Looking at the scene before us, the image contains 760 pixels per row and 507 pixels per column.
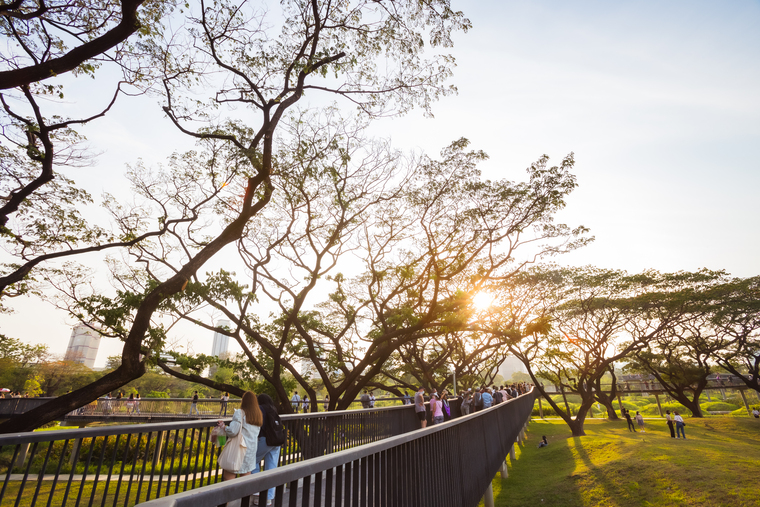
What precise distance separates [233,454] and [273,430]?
71cm

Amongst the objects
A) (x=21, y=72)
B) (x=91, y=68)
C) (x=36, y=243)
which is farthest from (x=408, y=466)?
(x=36, y=243)

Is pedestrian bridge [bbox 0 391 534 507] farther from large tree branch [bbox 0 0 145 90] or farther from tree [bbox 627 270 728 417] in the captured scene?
tree [bbox 627 270 728 417]

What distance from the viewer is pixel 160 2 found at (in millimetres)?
7320

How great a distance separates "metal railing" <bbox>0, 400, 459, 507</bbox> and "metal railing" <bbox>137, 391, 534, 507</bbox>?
1623 millimetres

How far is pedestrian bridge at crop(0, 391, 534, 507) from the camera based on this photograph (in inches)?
69.7

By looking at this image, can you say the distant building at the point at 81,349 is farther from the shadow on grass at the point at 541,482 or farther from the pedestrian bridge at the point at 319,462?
the pedestrian bridge at the point at 319,462

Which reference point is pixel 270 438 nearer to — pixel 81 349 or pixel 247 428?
pixel 247 428

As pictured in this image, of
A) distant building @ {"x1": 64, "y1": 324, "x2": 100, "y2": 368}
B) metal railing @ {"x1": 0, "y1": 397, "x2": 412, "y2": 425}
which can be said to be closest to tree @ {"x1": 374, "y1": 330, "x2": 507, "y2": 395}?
metal railing @ {"x1": 0, "y1": 397, "x2": 412, "y2": 425}

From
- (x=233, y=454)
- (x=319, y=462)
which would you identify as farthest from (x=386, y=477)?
(x=233, y=454)

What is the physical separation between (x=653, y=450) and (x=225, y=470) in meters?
14.8

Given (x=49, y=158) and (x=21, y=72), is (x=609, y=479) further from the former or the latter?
(x=49, y=158)

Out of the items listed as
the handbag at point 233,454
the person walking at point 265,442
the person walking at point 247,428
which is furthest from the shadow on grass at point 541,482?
the handbag at point 233,454

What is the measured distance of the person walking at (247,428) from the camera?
457 centimetres

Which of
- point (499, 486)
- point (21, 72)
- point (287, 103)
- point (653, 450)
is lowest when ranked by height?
point (499, 486)
